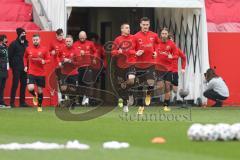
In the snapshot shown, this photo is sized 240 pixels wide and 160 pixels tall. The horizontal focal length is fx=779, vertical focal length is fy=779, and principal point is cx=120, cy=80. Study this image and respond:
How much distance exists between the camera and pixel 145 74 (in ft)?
78.7

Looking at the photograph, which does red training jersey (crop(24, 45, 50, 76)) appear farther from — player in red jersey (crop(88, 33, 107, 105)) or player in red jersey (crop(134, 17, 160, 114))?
player in red jersey (crop(88, 33, 107, 105))

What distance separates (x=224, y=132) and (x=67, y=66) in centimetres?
1278

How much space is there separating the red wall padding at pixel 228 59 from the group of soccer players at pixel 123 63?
2.69 meters

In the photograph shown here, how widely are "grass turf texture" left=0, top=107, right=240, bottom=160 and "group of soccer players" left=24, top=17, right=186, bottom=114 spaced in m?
1.17

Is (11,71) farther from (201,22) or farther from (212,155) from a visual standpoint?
(212,155)

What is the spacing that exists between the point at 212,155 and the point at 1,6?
1859 centimetres

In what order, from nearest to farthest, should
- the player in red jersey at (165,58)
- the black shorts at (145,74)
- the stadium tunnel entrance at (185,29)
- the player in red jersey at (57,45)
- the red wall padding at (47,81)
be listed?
the black shorts at (145,74) < the player in red jersey at (165,58) < the player in red jersey at (57,45) < the red wall padding at (47,81) < the stadium tunnel entrance at (185,29)

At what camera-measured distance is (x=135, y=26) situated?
3042 centimetres

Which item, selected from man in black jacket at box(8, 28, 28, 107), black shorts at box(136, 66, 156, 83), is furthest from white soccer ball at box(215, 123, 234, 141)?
man in black jacket at box(8, 28, 28, 107)

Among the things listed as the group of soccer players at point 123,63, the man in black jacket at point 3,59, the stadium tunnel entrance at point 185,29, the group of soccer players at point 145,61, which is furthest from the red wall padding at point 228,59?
the man in black jacket at point 3,59

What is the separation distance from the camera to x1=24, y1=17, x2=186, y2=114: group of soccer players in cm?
2211

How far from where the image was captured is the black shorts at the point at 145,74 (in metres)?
22.9

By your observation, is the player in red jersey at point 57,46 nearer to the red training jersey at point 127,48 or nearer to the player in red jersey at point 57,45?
the player in red jersey at point 57,45

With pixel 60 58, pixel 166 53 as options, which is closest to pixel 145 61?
pixel 166 53
